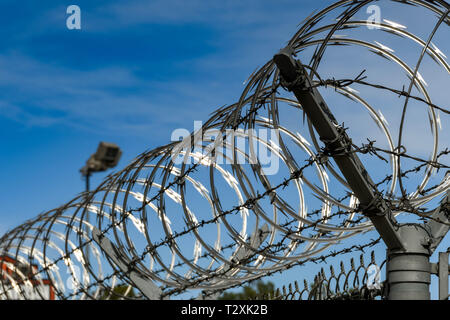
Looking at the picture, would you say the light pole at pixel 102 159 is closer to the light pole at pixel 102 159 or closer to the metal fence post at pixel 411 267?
the light pole at pixel 102 159

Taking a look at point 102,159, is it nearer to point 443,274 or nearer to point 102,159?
point 102,159

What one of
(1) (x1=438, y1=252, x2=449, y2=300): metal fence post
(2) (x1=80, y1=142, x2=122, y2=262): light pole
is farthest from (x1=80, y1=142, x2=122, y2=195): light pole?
(1) (x1=438, y1=252, x2=449, y2=300): metal fence post

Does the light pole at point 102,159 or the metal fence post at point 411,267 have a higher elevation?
the light pole at point 102,159

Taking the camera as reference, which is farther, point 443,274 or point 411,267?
point 443,274

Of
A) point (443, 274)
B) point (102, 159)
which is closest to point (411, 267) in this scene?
point (443, 274)

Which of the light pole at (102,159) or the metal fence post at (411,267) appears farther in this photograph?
the light pole at (102,159)

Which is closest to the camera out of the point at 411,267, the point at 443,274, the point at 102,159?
the point at 411,267

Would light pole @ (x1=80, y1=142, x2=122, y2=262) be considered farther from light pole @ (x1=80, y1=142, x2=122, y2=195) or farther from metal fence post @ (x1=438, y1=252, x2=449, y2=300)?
metal fence post @ (x1=438, y1=252, x2=449, y2=300)

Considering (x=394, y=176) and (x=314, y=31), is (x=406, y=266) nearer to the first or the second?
(x=394, y=176)

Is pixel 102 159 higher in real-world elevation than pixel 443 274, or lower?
higher

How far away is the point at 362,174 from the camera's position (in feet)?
17.7

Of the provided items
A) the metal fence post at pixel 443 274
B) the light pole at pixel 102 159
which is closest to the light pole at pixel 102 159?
the light pole at pixel 102 159
